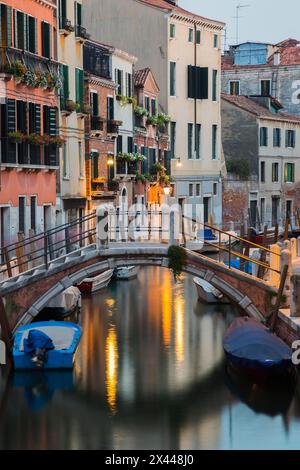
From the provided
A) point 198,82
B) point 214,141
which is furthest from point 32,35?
point 214,141

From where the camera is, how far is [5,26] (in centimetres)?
2056

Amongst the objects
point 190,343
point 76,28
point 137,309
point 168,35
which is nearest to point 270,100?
point 168,35

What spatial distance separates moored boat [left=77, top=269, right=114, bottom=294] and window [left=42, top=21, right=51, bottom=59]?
5.12 m

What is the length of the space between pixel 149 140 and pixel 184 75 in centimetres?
482

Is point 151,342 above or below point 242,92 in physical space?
below

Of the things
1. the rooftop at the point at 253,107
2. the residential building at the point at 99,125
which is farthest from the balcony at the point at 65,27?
the rooftop at the point at 253,107

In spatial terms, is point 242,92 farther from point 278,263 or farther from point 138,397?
point 138,397

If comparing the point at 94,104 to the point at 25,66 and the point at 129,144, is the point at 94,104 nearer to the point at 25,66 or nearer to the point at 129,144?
the point at 129,144

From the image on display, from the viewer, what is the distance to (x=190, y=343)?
63.7 ft

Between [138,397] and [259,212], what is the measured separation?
25.9 metres

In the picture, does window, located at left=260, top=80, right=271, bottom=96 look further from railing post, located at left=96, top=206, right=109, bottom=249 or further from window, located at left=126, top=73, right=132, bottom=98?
railing post, located at left=96, top=206, right=109, bottom=249

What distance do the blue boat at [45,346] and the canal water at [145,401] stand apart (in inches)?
8.8

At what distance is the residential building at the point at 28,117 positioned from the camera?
20672 mm

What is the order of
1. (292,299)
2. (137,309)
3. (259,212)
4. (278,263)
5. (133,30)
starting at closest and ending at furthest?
(292,299), (278,263), (137,309), (133,30), (259,212)
